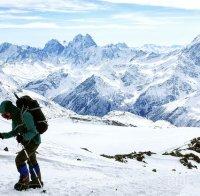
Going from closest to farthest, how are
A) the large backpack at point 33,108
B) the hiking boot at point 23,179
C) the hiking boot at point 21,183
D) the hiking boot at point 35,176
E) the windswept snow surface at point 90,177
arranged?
the large backpack at point 33,108, the hiking boot at point 23,179, the hiking boot at point 21,183, the hiking boot at point 35,176, the windswept snow surface at point 90,177

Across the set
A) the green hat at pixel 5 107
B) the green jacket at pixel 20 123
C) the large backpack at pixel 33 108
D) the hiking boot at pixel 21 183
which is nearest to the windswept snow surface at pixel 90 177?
the hiking boot at pixel 21 183

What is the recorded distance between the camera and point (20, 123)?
14906 mm

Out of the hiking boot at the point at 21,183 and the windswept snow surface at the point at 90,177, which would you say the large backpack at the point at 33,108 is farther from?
the windswept snow surface at the point at 90,177

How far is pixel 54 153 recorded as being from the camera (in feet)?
95.0

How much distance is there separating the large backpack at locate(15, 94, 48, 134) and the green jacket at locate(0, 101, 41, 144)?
20 cm

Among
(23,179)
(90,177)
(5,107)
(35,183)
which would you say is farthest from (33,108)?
(90,177)

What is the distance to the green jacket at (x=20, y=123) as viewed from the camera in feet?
48.2

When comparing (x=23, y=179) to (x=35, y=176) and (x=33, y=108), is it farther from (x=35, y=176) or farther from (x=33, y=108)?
(x=33, y=108)

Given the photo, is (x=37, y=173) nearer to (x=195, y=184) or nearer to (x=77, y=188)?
(x=77, y=188)

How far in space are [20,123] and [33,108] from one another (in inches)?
25.7

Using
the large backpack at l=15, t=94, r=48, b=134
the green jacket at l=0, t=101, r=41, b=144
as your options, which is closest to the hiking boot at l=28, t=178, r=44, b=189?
the green jacket at l=0, t=101, r=41, b=144

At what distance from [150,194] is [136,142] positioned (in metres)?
33.0

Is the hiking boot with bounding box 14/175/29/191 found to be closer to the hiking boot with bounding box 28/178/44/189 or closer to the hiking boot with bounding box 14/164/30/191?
the hiking boot with bounding box 14/164/30/191

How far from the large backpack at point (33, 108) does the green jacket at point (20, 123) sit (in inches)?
7.7
